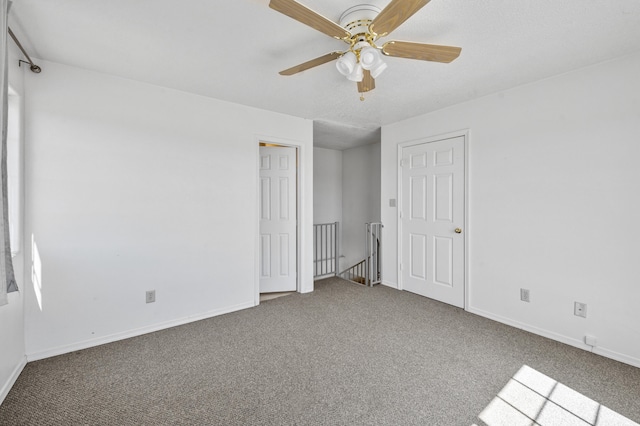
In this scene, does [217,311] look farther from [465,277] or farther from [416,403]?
[465,277]

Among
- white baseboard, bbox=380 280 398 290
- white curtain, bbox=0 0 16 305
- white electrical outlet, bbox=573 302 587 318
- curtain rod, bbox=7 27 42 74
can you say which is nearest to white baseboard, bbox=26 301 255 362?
white curtain, bbox=0 0 16 305

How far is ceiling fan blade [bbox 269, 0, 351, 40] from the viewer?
131 centimetres

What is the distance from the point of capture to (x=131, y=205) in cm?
267

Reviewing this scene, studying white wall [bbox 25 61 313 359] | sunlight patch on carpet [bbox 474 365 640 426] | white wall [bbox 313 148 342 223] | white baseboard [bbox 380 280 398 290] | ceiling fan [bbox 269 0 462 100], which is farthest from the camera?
white wall [bbox 313 148 342 223]

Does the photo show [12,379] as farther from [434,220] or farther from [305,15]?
[434,220]

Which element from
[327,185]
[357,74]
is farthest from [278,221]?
[357,74]

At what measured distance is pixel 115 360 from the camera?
2248 millimetres

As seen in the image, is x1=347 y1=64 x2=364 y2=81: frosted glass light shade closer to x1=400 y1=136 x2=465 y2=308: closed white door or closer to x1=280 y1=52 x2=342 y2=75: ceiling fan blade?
x1=280 y1=52 x2=342 y2=75: ceiling fan blade

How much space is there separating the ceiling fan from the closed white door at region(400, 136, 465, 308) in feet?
5.90

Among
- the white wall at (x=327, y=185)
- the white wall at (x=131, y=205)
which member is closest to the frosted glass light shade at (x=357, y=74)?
the white wall at (x=131, y=205)

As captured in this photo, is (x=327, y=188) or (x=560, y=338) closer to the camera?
(x=560, y=338)

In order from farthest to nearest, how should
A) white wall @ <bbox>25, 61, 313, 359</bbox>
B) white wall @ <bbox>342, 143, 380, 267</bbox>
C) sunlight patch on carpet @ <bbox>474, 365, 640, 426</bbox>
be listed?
white wall @ <bbox>342, 143, 380, 267</bbox>
white wall @ <bbox>25, 61, 313, 359</bbox>
sunlight patch on carpet @ <bbox>474, 365, 640, 426</bbox>

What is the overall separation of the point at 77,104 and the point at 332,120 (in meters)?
2.74

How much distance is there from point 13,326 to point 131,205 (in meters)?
1.18
